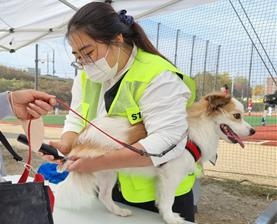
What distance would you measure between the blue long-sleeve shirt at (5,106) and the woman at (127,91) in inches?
14.1

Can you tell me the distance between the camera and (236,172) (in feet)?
20.2

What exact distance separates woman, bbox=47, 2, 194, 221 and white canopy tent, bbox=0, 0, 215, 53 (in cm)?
265

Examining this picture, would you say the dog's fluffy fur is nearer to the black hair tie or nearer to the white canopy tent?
the black hair tie

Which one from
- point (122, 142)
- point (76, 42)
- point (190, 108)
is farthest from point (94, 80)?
point (190, 108)

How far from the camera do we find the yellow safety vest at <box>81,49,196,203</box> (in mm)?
1181

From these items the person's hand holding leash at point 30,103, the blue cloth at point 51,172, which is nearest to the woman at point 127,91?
the blue cloth at point 51,172

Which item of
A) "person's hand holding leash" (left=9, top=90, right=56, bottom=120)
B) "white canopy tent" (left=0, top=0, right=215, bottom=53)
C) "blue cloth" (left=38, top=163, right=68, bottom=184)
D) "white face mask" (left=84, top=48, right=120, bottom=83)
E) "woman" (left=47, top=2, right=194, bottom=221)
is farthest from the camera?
"white canopy tent" (left=0, top=0, right=215, bottom=53)

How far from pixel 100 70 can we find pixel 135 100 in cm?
17

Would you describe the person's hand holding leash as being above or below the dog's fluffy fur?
above

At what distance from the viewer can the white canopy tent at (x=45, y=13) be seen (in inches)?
159

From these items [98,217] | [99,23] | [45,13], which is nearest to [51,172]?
[98,217]

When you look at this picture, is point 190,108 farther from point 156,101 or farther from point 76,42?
point 76,42

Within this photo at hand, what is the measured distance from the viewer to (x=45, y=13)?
15.3ft

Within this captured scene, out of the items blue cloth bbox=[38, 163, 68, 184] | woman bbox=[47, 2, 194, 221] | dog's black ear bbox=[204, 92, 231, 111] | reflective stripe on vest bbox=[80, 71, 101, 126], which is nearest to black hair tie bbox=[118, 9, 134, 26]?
woman bbox=[47, 2, 194, 221]
